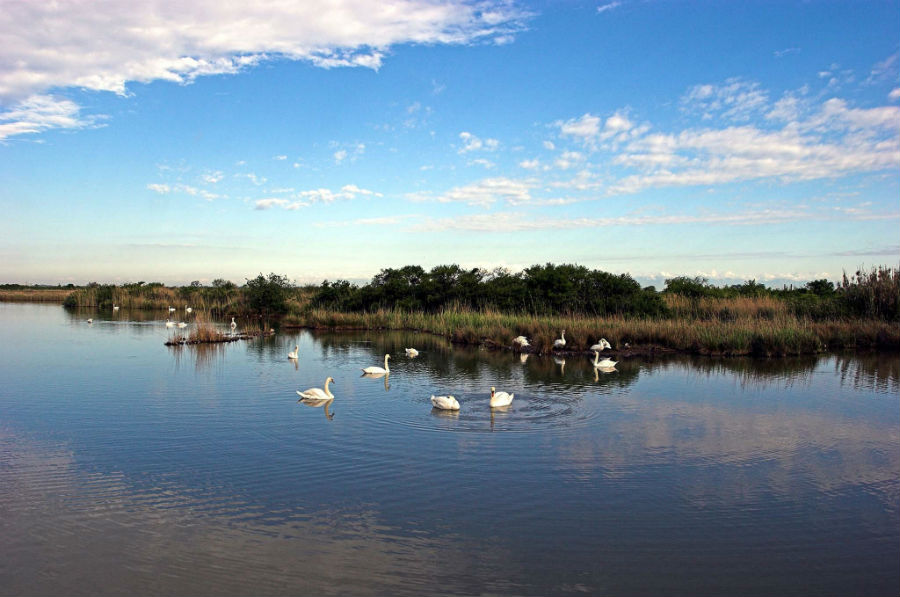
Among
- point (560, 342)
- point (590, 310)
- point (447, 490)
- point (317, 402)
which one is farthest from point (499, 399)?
point (590, 310)

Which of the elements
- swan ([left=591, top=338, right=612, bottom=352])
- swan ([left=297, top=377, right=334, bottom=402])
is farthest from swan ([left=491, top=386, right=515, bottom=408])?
swan ([left=591, top=338, right=612, bottom=352])

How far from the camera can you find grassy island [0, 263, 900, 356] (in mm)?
21766

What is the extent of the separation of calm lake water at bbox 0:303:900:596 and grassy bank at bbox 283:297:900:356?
663 centimetres

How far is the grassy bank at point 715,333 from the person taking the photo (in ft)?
67.9

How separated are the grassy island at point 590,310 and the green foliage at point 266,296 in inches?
2.6

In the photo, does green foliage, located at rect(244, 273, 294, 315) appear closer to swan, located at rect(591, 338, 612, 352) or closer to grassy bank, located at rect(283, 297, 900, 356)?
grassy bank, located at rect(283, 297, 900, 356)

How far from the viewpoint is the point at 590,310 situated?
30016 millimetres

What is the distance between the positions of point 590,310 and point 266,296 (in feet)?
71.5

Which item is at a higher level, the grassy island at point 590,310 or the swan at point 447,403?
the grassy island at point 590,310

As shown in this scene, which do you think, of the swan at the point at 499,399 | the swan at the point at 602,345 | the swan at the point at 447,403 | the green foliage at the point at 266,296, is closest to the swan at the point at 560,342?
the swan at the point at 602,345

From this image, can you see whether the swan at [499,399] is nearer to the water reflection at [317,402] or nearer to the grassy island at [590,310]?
the water reflection at [317,402]

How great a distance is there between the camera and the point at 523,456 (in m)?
8.41

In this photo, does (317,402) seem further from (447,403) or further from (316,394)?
(447,403)

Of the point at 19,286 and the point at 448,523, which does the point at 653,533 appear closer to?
the point at 448,523
